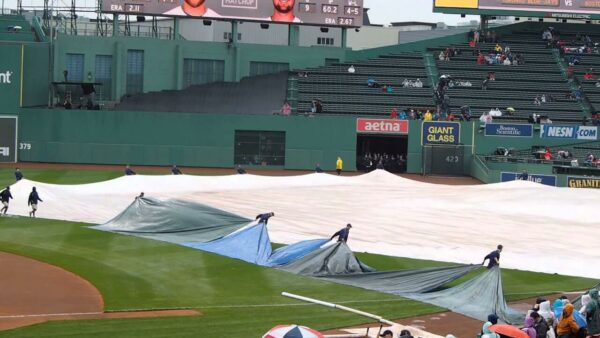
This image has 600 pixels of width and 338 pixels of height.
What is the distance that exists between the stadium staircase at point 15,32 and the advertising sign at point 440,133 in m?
26.0

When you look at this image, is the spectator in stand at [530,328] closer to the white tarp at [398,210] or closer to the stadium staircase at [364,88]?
the white tarp at [398,210]

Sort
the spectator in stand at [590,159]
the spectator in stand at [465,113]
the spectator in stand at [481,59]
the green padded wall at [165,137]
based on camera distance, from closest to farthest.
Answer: the spectator in stand at [590,159]
the green padded wall at [165,137]
the spectator in stand at [465,113]
the spectator in stand at [481,59]

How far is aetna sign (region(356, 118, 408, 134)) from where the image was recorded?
62938 millimetres

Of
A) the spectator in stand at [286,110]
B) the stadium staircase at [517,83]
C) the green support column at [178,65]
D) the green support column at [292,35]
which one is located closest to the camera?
the spectator in stand at [286,110]

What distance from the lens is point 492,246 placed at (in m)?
35.0

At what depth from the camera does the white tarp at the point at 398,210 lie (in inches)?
1357

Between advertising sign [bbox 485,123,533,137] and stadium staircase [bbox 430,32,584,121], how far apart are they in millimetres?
3039

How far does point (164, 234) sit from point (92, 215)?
5419mm

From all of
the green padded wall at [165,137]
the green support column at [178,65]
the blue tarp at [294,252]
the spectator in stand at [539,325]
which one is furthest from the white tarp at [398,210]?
the green support column at [178,65]

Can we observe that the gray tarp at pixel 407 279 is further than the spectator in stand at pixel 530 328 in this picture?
Yes

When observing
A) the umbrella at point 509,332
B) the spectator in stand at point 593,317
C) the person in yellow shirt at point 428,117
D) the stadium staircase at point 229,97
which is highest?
the stadium staircase at point 229,97

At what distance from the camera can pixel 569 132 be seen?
206 ft

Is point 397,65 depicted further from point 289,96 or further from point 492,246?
point 492,246

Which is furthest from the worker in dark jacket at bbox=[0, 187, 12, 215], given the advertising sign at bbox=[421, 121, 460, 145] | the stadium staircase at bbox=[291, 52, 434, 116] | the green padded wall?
the advertising sign at bbox=[421, 121, 460, 145]
